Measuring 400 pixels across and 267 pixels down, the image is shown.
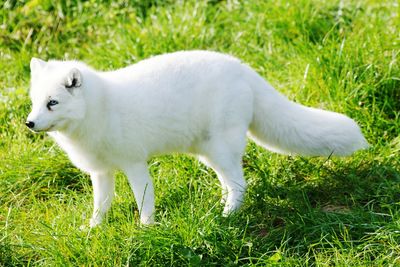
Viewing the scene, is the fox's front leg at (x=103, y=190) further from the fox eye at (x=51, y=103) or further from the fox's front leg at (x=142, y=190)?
the fox eye at (x=51, y=103)

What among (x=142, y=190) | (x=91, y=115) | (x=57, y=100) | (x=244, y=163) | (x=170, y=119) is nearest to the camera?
(x=57, y=100)

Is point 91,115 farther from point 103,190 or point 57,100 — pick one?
point 103,190

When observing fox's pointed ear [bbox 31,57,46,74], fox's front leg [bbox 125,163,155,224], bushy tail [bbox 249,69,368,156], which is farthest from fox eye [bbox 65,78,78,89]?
bushy tail [bbox 249,69,368,156]

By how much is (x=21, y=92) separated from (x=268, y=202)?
7.98 feet

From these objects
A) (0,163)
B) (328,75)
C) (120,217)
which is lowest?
(0,163)

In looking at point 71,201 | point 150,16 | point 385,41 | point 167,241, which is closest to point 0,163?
point 71,201

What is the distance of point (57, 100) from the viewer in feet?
13.0

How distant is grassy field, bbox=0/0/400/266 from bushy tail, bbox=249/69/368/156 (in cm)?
25

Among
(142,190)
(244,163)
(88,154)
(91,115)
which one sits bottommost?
(244,163)

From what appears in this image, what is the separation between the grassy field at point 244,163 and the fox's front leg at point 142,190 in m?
0.08

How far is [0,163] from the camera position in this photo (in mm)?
5172

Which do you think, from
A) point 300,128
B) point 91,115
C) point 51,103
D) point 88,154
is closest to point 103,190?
point 88,154

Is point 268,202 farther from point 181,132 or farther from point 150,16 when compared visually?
point 150,16

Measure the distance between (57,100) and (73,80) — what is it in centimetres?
14
